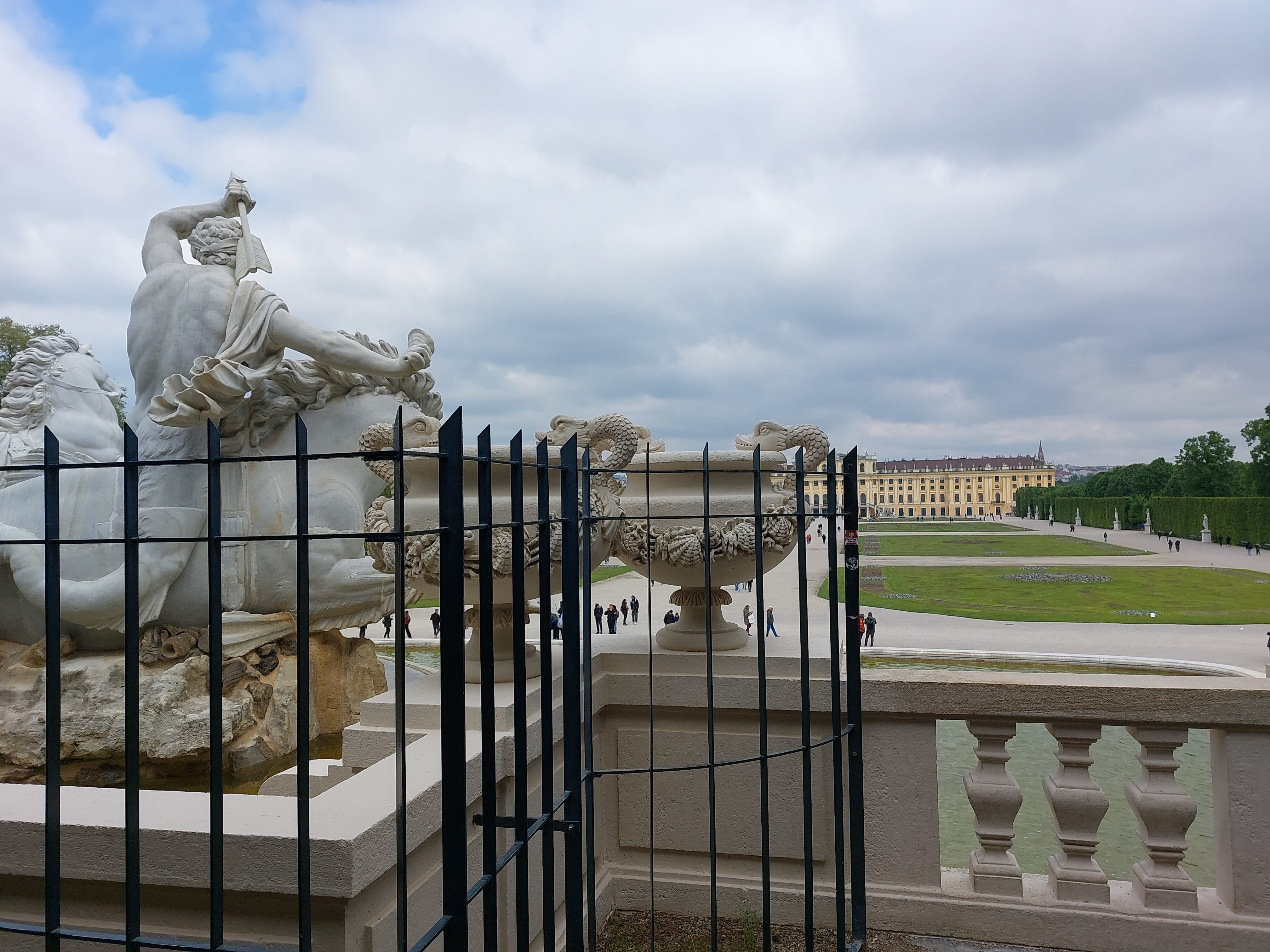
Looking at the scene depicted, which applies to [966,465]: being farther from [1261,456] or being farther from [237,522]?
[237,522]

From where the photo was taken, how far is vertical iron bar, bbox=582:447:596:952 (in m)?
2.35

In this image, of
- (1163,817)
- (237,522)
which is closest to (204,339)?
(237,522)

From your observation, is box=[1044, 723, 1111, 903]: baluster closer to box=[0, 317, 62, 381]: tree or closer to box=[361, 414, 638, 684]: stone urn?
box=[361, 414, 638, 684]: stone urn

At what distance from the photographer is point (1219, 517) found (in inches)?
1650

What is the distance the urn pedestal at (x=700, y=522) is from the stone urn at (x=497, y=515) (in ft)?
0.41

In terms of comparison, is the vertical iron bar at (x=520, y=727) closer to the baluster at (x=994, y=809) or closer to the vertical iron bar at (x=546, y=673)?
the vertical iron bar at (x=546, y=673)

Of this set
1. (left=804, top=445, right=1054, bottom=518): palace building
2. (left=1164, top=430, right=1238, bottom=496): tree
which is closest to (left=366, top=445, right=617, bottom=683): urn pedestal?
(left=1164, top=430, right=1238, bottom=496): tree

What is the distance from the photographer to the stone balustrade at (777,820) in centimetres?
191

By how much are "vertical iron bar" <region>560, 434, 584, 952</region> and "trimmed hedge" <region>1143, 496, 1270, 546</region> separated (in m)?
44.1

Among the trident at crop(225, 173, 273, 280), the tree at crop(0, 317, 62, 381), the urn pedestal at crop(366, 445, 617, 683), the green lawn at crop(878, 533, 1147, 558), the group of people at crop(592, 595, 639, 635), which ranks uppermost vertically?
the tree at crop(0, 317, 62, 381)

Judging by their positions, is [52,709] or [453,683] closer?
[453,683]

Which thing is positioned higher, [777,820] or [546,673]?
[546,673]

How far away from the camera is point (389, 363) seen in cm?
482

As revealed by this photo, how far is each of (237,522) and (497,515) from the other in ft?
9.41
